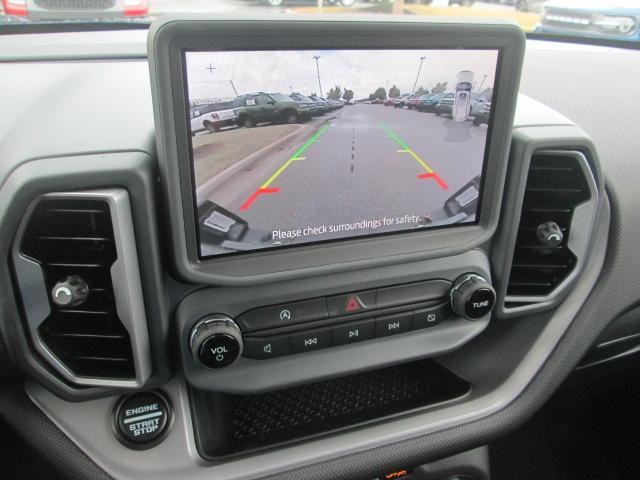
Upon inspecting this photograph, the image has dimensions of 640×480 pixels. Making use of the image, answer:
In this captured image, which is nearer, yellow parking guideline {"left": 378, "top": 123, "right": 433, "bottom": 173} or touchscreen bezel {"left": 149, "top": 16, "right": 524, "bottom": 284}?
touchscreen bezel {"left": 149, "top": 16, "right": 524, "bottom": 284}

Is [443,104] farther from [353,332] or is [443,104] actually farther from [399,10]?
[353,332]

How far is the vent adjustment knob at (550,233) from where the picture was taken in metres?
1.22

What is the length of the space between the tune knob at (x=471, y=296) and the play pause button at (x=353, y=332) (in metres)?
0.19

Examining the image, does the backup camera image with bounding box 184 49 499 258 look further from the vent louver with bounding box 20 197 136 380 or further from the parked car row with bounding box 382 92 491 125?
the vent louver with bounding box 20 197 136 380

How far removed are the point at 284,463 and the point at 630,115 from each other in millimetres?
1190

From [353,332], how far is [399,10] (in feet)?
2.23

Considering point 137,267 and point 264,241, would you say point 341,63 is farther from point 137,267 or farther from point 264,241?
point 137,267

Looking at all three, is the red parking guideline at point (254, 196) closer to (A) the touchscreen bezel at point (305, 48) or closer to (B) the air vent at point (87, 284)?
(A) the touchscreen bezel at point (305, 48)

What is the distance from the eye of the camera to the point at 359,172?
3.33 ft

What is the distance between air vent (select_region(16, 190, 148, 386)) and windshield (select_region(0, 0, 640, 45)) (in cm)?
37

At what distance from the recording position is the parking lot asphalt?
970mm

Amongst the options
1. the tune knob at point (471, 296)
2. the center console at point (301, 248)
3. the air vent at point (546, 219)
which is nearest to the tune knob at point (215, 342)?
the center console at point (301, 248)

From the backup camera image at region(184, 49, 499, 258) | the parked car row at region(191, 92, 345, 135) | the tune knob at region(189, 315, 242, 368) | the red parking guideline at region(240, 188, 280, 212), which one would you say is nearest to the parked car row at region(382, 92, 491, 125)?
the backup camera image at region(184, 49, 499, 258)

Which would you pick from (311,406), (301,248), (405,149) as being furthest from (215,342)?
(405,149)
